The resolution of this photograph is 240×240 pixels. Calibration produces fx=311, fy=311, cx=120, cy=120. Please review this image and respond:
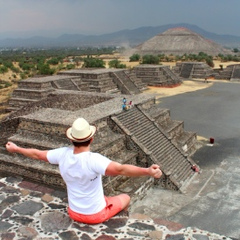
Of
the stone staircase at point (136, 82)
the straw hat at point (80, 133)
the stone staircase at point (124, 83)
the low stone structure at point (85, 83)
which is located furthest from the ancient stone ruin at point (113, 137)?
the stone staircase at point (136, 82)

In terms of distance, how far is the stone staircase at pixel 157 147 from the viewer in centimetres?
1002

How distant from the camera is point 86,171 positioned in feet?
12.1

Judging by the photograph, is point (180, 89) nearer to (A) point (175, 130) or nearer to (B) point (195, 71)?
(B) point (195, 71)

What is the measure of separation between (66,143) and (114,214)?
15.9 feet

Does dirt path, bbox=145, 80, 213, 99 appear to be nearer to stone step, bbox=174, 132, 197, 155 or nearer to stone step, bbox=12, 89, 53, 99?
stone step, bbox=12, 89, 53, 99

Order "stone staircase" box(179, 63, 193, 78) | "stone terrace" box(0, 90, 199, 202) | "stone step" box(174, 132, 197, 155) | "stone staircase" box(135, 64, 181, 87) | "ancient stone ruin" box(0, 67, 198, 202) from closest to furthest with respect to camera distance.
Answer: "stone terrace" box(0, 90, 199, 202) < "ancient stone ruin" box(0, 67, 198, 202) < "stone step" box(174, 132, 197, 155) < "stone staircase" box(135, 64, 181, 87) < "stone staircase" box(179, 63, 193, 78)

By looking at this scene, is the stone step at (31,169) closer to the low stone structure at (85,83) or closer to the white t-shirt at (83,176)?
the white t-shirt at (83,176)

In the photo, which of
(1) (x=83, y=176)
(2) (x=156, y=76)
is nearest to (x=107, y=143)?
(1) (x=83, y=176)

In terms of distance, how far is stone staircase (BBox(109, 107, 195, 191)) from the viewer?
10.0 m

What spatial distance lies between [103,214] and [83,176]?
2.50 feet

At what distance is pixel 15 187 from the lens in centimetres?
552

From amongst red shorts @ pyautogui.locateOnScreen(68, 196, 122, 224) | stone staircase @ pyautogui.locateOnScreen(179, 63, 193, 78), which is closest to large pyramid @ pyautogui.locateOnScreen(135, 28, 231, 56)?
stone staircase @ pyautogui.locateOnScreen(179, 63, 193, 78)

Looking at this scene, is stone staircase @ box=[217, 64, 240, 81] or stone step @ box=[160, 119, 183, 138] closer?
stone step @ box=[160, 119, 183, 138]

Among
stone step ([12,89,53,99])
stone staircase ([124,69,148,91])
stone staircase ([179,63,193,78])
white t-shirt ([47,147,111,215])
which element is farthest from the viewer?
stone staircase ([179,63,193,78])
